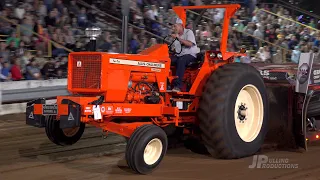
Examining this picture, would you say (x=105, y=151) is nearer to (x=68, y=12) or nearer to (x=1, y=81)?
(x=1, y=81)

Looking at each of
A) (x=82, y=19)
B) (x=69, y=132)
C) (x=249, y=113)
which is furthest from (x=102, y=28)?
(x=249, y=113)

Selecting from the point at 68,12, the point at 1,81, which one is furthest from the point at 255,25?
the point at 1,81

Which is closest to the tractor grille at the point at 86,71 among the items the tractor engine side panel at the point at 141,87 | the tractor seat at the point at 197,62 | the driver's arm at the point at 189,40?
the tractor engine side panel at the point at 141,87

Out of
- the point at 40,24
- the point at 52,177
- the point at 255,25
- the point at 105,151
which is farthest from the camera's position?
the point at 255,25

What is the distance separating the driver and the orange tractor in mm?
118

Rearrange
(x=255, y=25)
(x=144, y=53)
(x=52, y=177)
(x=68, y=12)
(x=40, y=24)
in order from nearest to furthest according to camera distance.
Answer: (x=52, y=177)
(x=144, y=53)
(x=40, y=24)
(x=68, y=12)
(x=255, y=25)

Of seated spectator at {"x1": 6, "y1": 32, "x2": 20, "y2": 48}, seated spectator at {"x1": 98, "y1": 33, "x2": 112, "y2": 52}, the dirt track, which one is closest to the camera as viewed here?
the dirt track

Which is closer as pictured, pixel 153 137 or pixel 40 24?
pixel 153 137

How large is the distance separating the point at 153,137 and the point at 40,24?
8.08 metres

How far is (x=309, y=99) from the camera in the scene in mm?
6746

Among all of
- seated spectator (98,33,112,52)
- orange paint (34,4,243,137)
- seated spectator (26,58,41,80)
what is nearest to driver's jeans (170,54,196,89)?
orange paint (34,4,243,137)

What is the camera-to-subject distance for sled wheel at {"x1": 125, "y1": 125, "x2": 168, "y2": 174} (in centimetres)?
541

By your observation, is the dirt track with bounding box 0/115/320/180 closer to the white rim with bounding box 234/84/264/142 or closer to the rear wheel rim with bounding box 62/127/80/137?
the rear wheel rim with bounding box 62/127/80/137

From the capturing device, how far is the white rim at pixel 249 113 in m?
6.59
